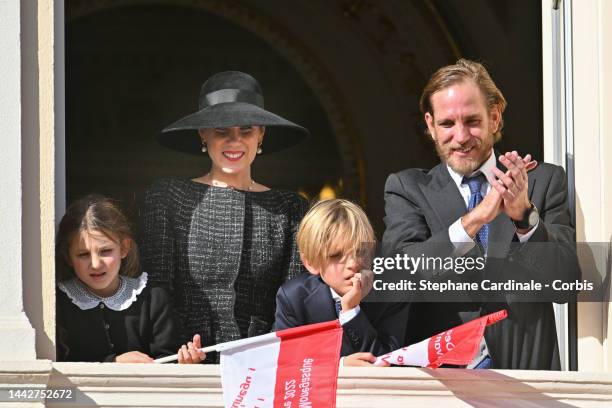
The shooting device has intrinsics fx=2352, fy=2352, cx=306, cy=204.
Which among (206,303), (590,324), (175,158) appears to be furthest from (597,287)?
(175,158)

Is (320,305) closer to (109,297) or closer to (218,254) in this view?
(218,254)

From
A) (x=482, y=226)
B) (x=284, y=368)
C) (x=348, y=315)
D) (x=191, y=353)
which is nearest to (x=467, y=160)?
(x=482, y=226)

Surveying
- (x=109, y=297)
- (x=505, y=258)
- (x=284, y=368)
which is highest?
(x=505, y=258)

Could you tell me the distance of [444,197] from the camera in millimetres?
9336

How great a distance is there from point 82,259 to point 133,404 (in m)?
0.64

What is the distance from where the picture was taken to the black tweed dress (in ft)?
30.8

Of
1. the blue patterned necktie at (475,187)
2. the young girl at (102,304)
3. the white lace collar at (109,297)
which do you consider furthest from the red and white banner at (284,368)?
the blue patterned necktie at (475,187)

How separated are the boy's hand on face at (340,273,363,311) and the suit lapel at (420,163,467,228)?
1.41 feet

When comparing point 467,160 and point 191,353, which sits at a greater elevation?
point 467,160

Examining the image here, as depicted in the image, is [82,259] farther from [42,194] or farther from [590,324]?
[590,324]

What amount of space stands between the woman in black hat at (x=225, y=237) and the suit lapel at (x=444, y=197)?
22.0 inches

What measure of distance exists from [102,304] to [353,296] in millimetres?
995

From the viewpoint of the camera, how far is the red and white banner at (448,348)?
352 inches

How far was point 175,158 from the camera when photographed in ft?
46.5
